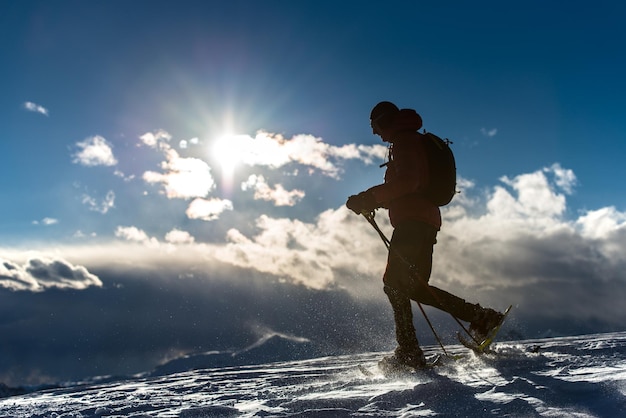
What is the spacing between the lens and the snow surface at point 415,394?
2.53 metres

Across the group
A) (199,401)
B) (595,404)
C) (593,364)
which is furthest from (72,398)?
(593,364)

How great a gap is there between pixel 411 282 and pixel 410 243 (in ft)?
1.38

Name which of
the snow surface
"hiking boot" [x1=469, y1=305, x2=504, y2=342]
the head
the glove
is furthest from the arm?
the snow surface

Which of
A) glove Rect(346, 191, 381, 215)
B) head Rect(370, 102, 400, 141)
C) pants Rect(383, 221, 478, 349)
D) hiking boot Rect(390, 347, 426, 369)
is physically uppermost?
head Rect(370, 102, 400, 141)

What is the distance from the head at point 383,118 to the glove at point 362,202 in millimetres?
715

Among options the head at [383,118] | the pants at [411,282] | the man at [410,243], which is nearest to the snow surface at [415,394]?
the man at [410,243]

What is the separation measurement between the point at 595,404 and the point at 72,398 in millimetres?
4389

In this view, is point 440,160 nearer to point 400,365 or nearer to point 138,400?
point 400,365

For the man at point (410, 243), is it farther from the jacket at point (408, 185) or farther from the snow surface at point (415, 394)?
the snow surface at point (415, 394)

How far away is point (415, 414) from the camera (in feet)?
8.16

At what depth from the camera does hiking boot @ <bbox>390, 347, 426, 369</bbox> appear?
14.8 ft

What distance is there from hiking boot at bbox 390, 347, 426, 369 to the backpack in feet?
5.36

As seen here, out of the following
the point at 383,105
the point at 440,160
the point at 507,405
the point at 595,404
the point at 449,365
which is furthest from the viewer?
the point at 383,105

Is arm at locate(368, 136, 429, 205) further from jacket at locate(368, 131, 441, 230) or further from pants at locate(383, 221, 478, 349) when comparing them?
pants at locate(383, 221, 478, 349)
